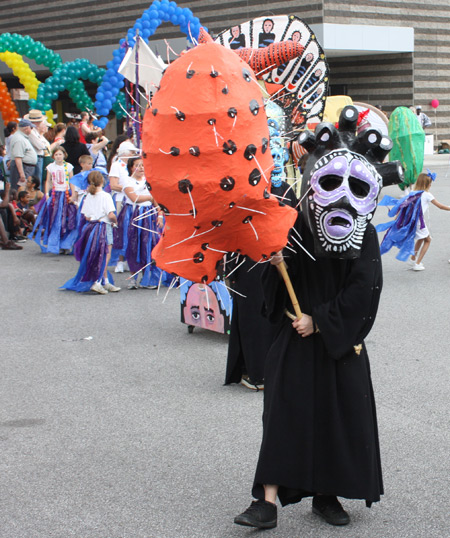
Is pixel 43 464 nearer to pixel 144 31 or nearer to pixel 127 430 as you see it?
pixel 127 430

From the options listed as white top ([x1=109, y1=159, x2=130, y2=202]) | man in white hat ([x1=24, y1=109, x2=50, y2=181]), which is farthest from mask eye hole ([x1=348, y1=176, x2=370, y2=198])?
man in white hat ([x1=24, y1=109, x2=50, y2=181])

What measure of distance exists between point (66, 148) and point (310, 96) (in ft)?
23.1

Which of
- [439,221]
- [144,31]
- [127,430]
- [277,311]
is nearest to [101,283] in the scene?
[127,430]

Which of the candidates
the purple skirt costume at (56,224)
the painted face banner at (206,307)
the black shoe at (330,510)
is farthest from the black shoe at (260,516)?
the purple skirt costume at (56,224)

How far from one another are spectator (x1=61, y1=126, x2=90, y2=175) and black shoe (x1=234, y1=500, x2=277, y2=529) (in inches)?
425

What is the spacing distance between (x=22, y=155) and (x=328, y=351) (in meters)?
11.4

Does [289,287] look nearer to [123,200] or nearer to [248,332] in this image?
[248,332]

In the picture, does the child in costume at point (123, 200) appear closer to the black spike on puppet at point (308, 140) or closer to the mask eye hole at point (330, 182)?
the black spike on puppet at point (308, 140)

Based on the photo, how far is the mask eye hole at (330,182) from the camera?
A: 11.5ft

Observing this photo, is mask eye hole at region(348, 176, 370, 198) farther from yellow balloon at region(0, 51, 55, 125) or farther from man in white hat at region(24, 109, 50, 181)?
yellow balloon at region(0, 51, 55, 125)

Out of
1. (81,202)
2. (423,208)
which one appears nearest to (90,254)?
(81,202)

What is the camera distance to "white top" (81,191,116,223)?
958 centimetres

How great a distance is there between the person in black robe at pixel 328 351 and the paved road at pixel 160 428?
0.89ft

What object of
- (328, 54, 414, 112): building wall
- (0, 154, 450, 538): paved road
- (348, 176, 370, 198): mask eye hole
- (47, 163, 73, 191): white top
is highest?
(328, 54, 414, 112): building wall
